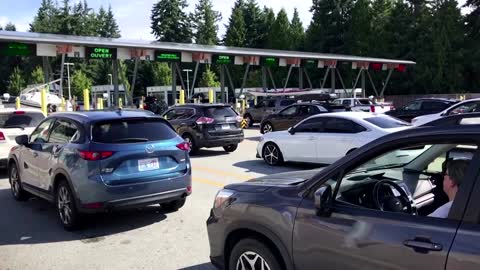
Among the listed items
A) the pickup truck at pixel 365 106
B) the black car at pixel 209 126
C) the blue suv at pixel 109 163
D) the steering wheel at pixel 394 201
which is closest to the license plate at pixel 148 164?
the blue suv at pixel 109 163

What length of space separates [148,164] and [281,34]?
3003 inches

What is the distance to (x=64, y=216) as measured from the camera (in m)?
7.24

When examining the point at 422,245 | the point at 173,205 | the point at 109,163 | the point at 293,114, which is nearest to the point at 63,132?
the point at 109,163

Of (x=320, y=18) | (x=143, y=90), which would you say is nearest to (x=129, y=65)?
(x=143, y=90)

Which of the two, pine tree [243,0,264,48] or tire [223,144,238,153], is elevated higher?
pine tree [243,0,264,48]

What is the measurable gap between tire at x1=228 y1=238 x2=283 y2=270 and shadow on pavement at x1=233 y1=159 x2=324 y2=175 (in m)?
7.85

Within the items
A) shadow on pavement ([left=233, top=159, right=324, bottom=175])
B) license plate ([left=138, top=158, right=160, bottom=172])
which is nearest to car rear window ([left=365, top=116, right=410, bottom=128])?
shadow on pavement ([left=233, top=159, right=324, bottom=175])

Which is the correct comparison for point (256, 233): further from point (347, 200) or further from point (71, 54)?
point (71, 54)

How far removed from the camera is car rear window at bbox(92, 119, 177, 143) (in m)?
7.09

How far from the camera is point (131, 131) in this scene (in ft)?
24.0

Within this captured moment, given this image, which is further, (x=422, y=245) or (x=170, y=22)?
(x=170, y=22)

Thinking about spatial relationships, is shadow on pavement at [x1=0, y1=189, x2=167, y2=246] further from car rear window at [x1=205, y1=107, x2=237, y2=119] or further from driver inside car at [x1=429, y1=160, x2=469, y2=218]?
car rear window at [x1=205, y1=107, x2=237, y2=119]

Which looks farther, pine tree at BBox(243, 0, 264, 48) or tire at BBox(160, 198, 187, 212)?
pine tree at BBox(243, 0, 264, 48)

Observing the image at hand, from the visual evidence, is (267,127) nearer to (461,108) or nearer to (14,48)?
(461,108)
